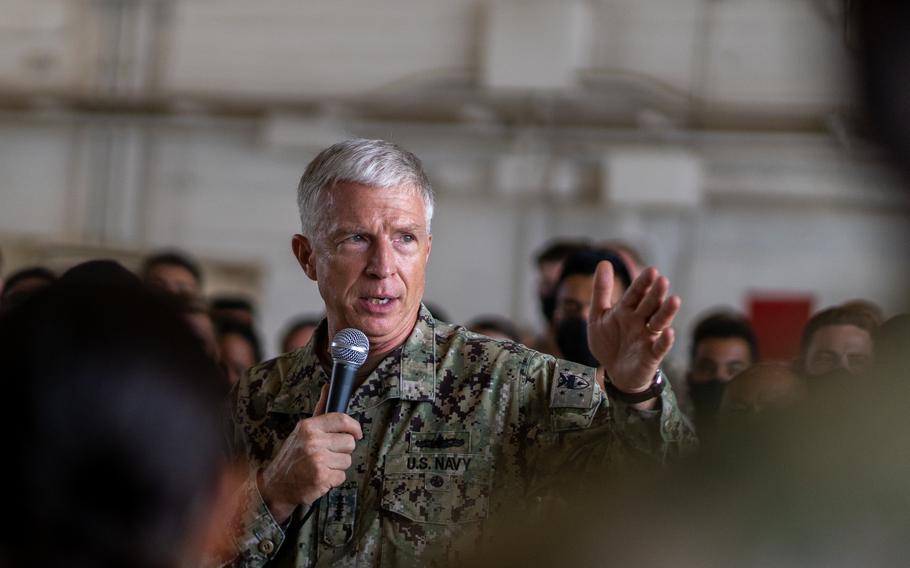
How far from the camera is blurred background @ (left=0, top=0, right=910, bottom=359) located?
28.7 feet

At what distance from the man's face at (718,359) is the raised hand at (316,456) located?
222cm

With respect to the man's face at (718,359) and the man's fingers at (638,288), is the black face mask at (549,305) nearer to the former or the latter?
the man's face at (718,359)

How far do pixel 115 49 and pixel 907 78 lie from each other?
983 centimetres

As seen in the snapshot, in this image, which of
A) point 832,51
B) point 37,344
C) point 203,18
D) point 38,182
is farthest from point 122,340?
point 38,182

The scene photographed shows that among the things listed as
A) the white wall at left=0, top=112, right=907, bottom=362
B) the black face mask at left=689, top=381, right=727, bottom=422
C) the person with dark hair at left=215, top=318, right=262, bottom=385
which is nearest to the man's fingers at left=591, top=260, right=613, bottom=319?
the black face mask at left=689, top=381, right=727, bottom=422

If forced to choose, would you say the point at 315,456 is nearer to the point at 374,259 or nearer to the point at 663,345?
the point at 374,259

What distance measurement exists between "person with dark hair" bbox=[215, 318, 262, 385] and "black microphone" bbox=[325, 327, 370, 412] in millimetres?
2620

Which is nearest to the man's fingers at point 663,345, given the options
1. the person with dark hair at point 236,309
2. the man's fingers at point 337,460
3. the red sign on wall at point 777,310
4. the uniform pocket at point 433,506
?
the uniform pocket at point 433,506

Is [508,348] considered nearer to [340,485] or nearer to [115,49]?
[340,485]

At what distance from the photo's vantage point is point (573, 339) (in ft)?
10.9

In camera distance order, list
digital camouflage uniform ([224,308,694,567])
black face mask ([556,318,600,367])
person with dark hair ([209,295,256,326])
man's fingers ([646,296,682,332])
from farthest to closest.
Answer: person with dark hair ([209,295,256,326]) → black face mask ([556,318,600,367]) → digital camouflage uniform ([224,308,694,567]) → man's fingers ([646,296,682,332])

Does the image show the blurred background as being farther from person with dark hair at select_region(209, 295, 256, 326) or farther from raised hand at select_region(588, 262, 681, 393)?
raised hand at select_region(588, 262, 681, 393)

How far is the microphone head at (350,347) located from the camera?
7.13 feet

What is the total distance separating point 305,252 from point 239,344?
8.68ft
